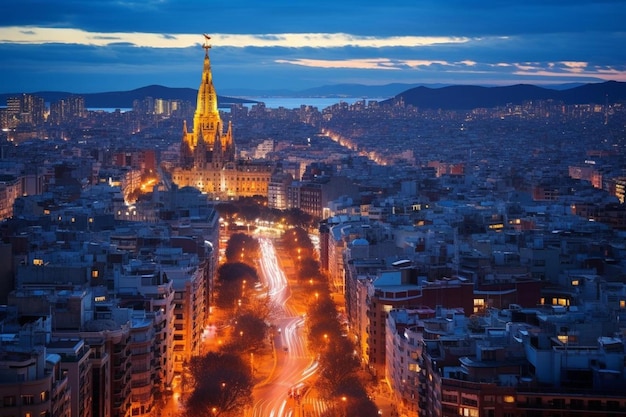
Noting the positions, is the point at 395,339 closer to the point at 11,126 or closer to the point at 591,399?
the point at 591,399

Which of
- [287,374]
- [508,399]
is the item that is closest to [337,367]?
[287,374]

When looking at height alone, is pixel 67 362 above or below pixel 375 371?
above

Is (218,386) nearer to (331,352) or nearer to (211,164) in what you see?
(331,352)

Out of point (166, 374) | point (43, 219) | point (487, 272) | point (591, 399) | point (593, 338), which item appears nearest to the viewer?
point (591, 399)

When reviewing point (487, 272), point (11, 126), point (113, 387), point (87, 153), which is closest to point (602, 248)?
point (487, 272)

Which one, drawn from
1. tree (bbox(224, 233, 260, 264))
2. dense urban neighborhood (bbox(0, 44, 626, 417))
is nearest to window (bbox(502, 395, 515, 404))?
dense urban neighborhood (bbox(0, 44, 626, 417))

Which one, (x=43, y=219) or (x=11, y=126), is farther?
(x=11, y=126)

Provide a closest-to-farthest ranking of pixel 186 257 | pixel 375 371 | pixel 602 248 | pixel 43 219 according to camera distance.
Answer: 1. pixel 375 371
2. pixel 186 257
3. pixel 602 248
4. pixel 43 219
